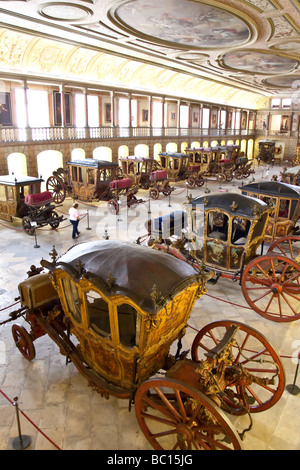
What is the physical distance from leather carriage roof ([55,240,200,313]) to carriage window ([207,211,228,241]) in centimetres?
385

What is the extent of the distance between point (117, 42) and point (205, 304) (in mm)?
14758

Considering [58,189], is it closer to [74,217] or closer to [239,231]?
[74,217]

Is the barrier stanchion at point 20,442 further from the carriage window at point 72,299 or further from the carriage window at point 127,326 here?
the carriage window at point 127,326

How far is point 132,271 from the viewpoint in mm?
4066

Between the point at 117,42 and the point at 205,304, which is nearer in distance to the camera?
the point at 205,304

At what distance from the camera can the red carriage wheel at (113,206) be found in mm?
15323

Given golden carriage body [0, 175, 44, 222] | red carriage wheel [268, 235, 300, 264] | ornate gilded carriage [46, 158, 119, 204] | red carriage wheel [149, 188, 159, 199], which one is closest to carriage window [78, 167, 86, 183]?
ornate gilded carriage [46, 158, 119, 204]

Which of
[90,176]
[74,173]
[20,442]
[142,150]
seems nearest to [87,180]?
[90,176]

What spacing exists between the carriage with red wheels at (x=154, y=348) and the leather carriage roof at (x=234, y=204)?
3.42m

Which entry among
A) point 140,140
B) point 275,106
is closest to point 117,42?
point 140,140
